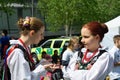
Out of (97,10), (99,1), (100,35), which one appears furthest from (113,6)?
(100,35)

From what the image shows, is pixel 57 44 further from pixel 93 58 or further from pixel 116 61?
pixel 93 58

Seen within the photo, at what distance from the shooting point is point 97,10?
3803 cm

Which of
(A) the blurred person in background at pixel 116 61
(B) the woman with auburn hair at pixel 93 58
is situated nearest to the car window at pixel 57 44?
(A) the blurred person in background at pixel 116 61

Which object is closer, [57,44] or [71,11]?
[57,44]

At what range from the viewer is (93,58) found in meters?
4.26

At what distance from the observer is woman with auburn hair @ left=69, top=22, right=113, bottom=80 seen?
414 cm

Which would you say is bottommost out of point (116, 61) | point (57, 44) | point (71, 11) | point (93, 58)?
point (57, 44)

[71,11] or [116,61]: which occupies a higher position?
[116,61]

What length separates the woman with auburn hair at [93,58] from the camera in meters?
4.14

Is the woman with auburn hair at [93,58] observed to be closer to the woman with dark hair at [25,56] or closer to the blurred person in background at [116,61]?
the woman with dark hair at [25,56]

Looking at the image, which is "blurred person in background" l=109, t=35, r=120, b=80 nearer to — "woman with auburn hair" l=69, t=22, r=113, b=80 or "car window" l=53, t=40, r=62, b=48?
"woman with auburn hair" l=69, t=22, r=113, b=80

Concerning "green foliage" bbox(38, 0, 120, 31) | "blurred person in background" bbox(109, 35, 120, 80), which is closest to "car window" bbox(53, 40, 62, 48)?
"blurred person in background" bbox(109, 35, 120, 80)

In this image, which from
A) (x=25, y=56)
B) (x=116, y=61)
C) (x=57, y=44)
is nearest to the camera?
(x=25, y=56)

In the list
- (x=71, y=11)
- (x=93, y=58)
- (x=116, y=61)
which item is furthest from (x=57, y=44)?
(x=93, y=58)
